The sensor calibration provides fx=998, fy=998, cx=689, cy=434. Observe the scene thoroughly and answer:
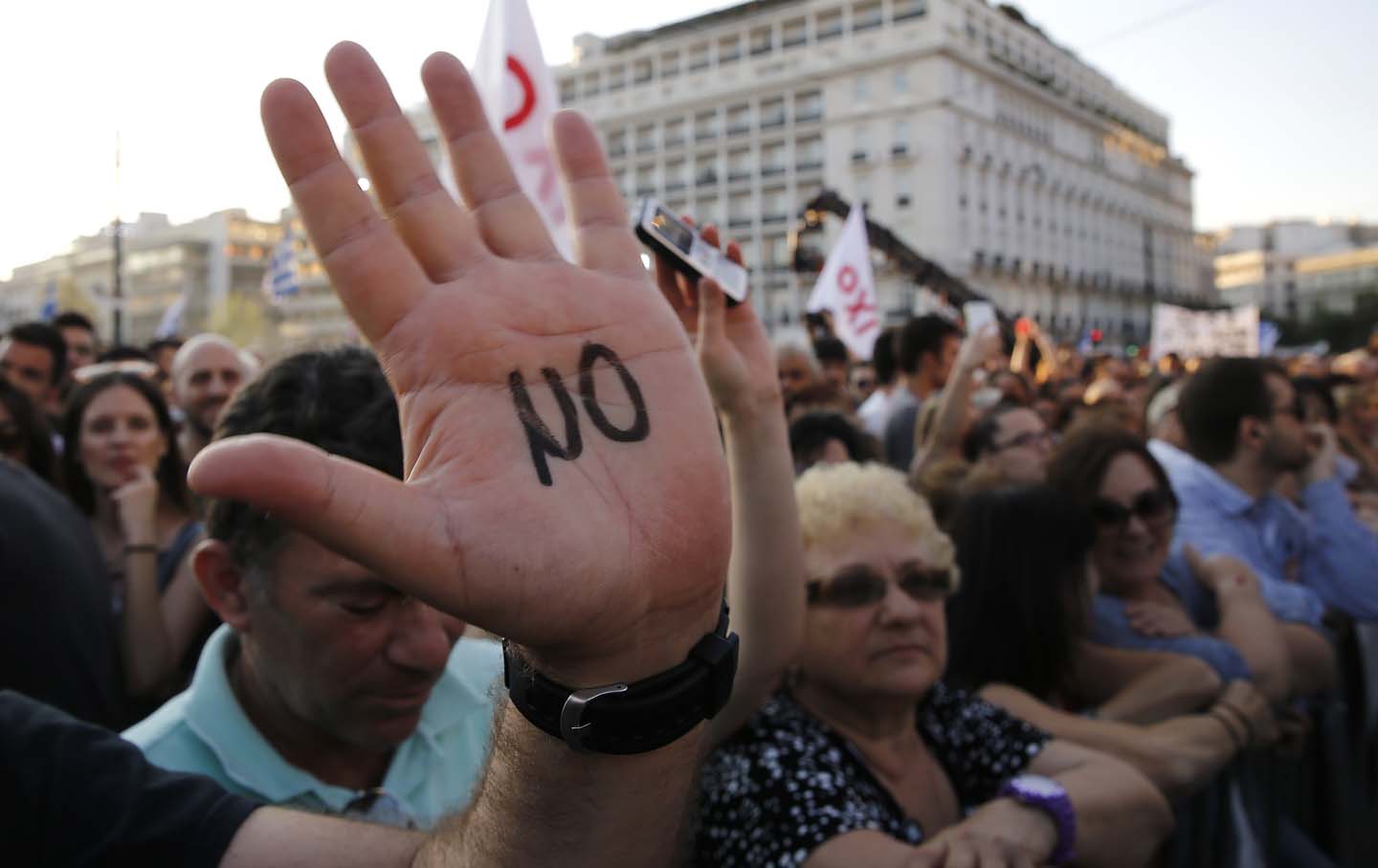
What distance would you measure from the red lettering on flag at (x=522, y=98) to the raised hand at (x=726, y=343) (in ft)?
8.98

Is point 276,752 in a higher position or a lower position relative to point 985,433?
lower

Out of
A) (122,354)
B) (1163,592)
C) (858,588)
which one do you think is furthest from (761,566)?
(122,354)

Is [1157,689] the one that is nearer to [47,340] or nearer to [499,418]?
[499,418]

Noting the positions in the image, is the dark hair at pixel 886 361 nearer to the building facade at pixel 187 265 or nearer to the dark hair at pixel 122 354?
the dark hair at pixel 122 354

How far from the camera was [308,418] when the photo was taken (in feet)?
5.56

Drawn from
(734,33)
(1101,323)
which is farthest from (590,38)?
(1101,323)

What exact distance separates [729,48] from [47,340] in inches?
2513

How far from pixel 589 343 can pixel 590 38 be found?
77085 millimetres

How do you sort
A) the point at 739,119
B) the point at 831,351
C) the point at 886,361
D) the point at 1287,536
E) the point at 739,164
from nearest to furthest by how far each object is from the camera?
the point at 1287,536, the point at 886,361, the point at 831,351, the point at 739,164, the point at 739,119

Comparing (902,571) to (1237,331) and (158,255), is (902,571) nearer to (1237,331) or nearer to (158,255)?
(1237,331)

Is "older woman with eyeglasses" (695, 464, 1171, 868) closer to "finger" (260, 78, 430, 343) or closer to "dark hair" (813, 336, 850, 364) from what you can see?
"finger" (260, 78, 430, 343)

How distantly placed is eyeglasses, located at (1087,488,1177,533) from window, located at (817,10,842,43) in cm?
6181

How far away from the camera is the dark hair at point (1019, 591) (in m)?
2.64

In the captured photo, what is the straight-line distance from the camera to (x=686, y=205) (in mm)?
64500
